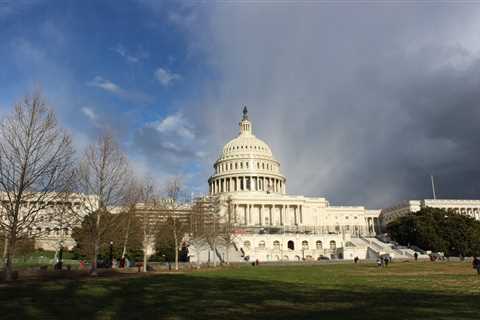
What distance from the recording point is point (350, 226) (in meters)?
158

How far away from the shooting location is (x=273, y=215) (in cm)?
13975

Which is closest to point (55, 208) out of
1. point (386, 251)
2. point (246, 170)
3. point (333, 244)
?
point (386, 251)

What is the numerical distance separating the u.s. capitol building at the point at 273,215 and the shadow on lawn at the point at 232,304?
210 feet

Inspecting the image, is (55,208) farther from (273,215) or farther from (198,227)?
(273,215)

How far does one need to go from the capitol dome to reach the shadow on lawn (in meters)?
127

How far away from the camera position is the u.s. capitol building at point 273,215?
99062mm

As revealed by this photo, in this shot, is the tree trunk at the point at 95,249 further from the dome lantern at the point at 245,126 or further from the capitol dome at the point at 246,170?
the dome lantern at the point at 245,126

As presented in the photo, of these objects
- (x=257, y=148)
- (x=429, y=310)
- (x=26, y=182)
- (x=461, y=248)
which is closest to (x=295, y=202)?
(x=257, y=148)

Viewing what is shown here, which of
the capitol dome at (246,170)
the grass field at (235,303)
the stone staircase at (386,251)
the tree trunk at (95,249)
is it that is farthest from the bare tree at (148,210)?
the capitol dome at (246,170)

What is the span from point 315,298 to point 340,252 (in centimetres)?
8074

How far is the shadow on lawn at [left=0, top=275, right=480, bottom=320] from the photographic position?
14.4m

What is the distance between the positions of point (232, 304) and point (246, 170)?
439 ft

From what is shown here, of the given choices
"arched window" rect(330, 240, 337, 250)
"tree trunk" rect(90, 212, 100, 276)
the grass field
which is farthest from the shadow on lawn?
"arched window" rect(330, 240, 337, 250)

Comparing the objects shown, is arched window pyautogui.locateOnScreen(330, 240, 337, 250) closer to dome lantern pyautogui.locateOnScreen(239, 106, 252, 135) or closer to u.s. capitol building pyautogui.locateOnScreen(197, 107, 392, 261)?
u.s. capitol building pyautogui.locateOnScreen(197, 107, 392, 261)
